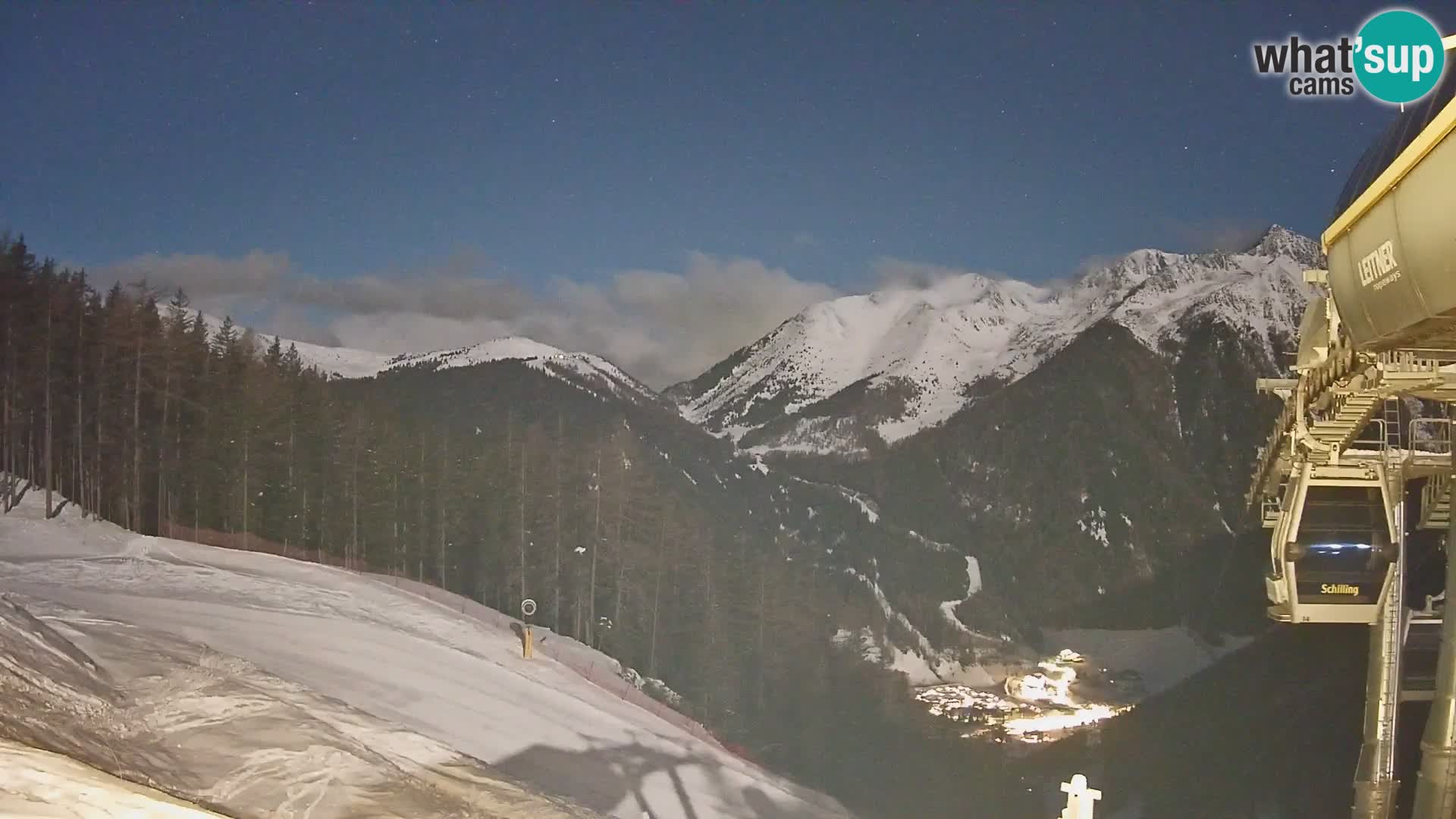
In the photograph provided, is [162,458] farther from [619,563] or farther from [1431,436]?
[1431,436]

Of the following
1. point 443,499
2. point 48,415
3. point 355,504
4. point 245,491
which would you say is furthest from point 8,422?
point 443,499

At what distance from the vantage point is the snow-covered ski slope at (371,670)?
725 centimetres

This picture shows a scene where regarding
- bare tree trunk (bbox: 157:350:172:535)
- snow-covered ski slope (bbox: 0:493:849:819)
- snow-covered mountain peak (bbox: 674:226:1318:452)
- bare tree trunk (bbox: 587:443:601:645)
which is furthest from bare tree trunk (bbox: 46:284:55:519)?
snow-covered mountain peak (bbox: 674:226:1318:452)

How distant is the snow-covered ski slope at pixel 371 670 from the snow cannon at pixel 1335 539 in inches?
196

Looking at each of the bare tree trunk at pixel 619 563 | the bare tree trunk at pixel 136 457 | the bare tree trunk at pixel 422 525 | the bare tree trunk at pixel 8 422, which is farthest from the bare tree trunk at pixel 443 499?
the bare tree trunk at pixel 8 422

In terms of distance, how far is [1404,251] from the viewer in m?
2.73

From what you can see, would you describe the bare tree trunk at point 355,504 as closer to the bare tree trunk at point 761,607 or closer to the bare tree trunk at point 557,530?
the bare tree trunk at point 557,530

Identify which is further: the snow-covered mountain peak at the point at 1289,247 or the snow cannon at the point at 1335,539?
the snow-covered mountain peak at the point at 1289,247

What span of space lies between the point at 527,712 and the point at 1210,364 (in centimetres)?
1008

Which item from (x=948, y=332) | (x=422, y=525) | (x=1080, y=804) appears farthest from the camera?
(x=948, y=332)

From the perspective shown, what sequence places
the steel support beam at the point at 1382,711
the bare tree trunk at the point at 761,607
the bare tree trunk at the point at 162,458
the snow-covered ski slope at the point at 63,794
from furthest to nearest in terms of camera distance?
the bare tree trunk at the point at 761,607
the bare tree trunk at the point at 162,458
the steel support beam at the point at 1382,711
the snow-covered ski slope at the point at 63,794

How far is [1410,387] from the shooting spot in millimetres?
6039

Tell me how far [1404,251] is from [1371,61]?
764 cm

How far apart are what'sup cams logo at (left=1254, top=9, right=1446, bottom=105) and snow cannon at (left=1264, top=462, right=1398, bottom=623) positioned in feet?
10.3
